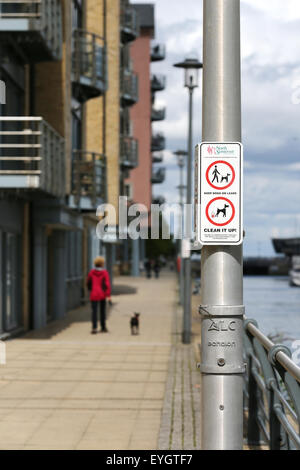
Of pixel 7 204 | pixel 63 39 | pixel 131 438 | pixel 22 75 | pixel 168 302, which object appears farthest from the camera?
pixel 168 302

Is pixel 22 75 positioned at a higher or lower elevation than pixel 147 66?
lower

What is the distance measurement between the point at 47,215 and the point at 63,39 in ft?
14.6

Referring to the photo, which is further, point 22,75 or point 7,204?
point 22,75

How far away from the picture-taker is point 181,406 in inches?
383

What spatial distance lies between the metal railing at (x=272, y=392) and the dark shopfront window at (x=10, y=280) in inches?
374

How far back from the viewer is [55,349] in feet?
51.0

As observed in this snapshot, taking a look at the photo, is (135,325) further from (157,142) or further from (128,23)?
(157,142)

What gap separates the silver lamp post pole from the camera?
13.4ft

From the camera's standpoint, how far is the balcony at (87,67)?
80.6 feet

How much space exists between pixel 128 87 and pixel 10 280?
101 feet

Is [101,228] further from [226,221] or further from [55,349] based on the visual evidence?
[226,221]

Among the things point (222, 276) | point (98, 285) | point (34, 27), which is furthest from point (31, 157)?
point (222, 276)

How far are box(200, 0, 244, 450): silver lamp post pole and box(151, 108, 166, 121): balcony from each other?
261 ft
